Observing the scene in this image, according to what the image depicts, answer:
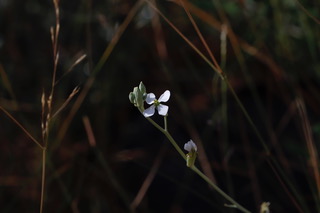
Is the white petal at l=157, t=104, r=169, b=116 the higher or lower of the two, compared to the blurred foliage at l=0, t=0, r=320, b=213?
higher

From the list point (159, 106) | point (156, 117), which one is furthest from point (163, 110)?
point (156, 117)

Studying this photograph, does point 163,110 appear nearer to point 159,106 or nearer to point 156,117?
point 159,106

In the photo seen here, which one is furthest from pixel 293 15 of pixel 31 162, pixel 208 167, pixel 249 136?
pixel 31 162

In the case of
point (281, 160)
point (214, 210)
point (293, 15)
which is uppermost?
point (293, 15)

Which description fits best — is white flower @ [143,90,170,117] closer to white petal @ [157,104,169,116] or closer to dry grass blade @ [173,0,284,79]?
white petal @ [157,104,169,116]

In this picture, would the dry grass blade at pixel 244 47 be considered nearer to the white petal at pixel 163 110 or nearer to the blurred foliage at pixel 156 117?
the blurred foliage at pixel 156 117

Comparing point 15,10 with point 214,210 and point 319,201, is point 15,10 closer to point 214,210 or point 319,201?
point 214,210

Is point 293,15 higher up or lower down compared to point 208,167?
higher up

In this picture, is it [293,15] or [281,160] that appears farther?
[293,15]

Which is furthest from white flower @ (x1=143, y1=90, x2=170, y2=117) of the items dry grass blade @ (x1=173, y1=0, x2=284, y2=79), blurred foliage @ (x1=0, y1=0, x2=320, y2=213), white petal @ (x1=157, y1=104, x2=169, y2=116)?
dry grass blade @ (x1=173, y1=0, x2=284, y2=79)
